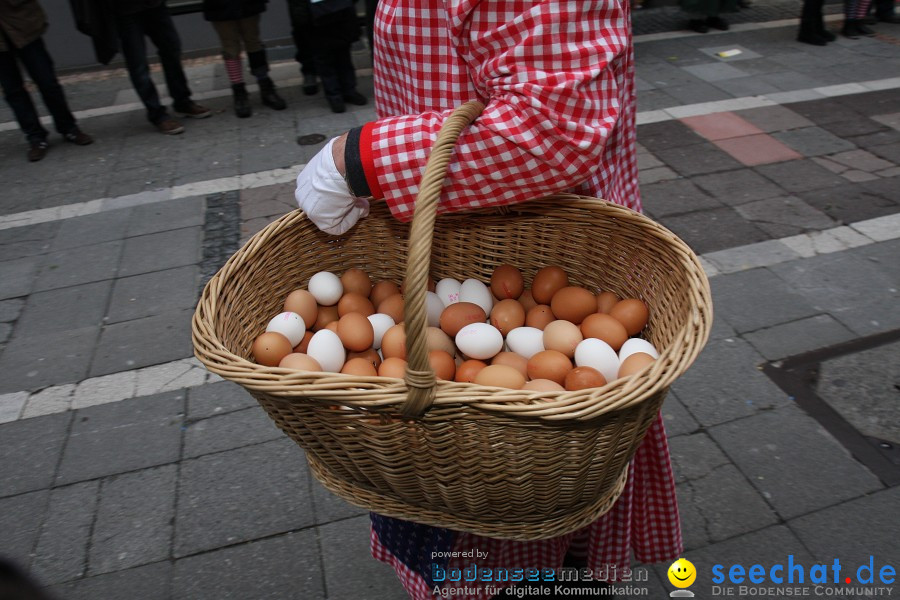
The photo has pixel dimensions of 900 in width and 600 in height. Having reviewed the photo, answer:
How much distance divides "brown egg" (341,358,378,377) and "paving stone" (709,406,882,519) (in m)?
1.59

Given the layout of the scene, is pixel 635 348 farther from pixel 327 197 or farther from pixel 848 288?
pixel 848 288

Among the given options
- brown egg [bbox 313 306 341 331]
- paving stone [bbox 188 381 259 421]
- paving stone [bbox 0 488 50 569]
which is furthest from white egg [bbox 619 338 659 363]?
paving stone [bbox 0 488 50 569]

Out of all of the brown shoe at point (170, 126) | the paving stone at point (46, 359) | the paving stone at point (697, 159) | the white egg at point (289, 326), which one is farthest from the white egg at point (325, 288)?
the brown shoe at point (170, 126)

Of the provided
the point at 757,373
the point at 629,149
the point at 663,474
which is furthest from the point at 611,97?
the point at 757,373

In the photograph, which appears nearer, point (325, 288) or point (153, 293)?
point (325, 288)

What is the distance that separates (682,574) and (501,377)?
3.75ft

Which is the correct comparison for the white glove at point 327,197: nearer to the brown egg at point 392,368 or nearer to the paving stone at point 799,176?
the brown egg at point 392,368

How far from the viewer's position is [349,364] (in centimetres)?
140

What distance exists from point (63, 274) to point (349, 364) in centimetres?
309

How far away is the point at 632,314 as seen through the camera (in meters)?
1.43

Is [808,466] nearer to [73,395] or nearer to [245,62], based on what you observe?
[73,395]

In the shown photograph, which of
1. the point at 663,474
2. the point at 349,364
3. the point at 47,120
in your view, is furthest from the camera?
the point at 47,120

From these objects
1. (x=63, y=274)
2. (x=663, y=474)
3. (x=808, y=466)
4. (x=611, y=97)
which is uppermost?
(x=611, y=97)

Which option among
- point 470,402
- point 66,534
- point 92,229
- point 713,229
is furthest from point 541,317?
point 92,229
